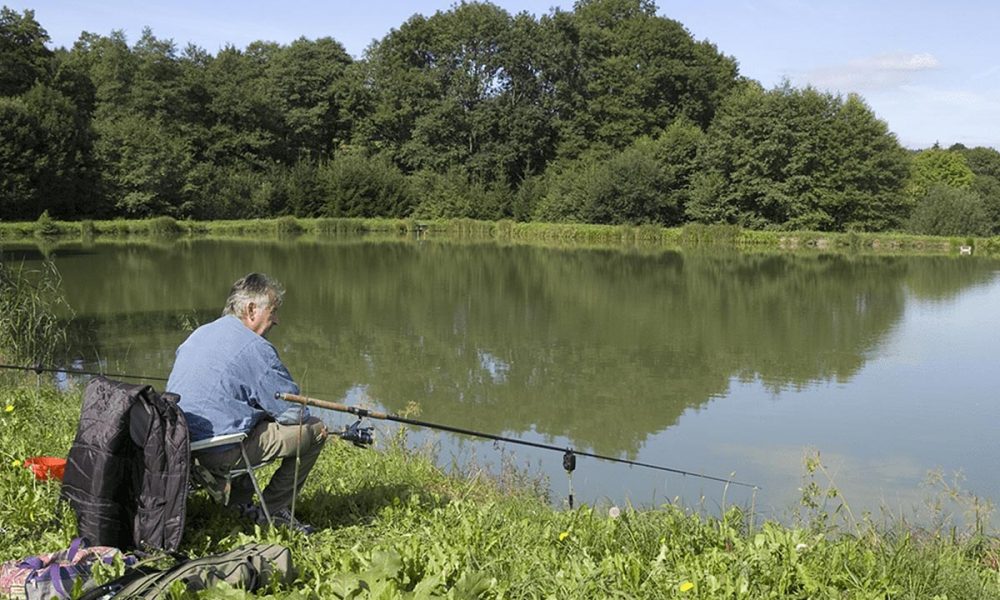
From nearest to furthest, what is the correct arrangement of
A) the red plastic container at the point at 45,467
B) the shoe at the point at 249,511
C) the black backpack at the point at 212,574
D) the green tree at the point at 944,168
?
the black backpack at the point at 212,574, the shoe at the point at 249,511, the red plastic container at the point at 45,467, the green tree at the point at 944,168

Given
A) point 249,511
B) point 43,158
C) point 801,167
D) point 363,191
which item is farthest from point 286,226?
point 249,511

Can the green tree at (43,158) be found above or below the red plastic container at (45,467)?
above

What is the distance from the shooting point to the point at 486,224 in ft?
126

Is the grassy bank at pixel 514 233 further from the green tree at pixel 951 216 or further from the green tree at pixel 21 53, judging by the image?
the green tree at pixel 21 53

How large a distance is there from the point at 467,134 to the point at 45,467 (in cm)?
4240

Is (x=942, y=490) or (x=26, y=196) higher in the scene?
(x=26, y=196)

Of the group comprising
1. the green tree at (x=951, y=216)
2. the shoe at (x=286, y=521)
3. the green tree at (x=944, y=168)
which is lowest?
the shoe at (x=286, y=521)

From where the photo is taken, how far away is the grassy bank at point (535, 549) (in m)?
2.74

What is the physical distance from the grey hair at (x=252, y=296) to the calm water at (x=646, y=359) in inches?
98.7

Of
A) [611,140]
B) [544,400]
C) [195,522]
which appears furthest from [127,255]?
[611,140]

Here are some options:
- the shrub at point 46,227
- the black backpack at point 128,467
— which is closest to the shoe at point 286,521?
the black backpack at point 128,467

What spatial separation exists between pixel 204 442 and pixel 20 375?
4.58 m

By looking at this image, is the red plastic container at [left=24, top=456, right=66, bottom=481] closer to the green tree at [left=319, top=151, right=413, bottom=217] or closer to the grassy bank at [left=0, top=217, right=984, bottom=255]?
the grassy bank at [left=0, top=217, right=984, bottom=255]

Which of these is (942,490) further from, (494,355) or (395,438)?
(494,355)
